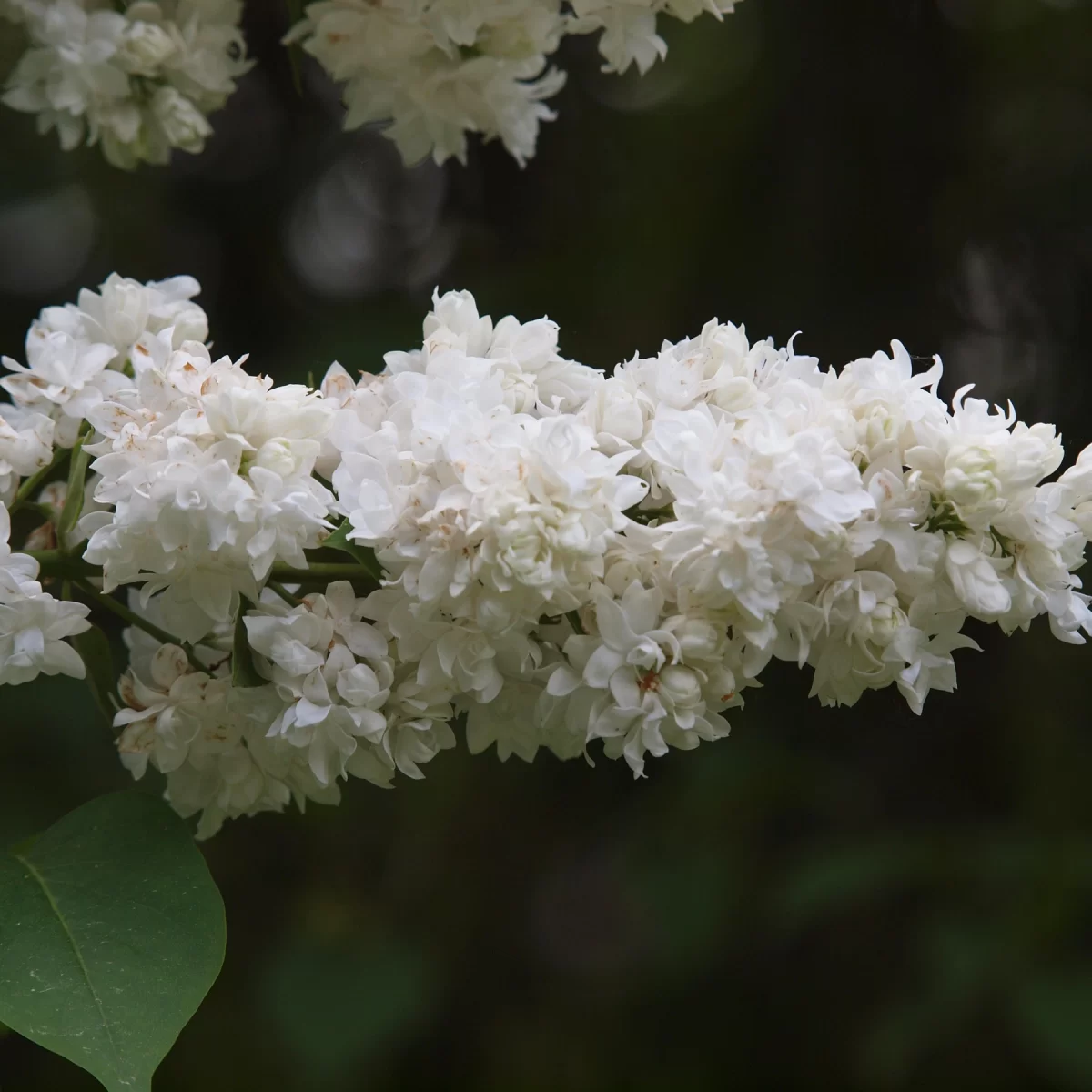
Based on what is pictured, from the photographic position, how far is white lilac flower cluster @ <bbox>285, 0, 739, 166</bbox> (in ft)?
3.18

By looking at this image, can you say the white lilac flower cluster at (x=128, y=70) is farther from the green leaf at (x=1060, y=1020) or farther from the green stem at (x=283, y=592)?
the green leaf at (x=1060, y=1020)

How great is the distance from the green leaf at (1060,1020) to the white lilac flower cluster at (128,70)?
134 centimetres

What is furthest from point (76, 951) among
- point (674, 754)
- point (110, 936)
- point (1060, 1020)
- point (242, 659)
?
point (674, 754)

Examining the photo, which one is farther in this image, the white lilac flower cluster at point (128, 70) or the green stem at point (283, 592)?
the white lilac flower cluster at point (128, 70)

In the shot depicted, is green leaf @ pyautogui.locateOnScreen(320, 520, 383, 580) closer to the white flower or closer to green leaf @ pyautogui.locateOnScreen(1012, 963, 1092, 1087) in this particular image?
the white flower

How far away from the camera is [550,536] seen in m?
0.60

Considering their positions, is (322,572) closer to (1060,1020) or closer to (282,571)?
(282,571)

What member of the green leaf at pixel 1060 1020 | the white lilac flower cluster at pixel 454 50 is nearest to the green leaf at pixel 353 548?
the white lilac flower cluster at pixel 454 50

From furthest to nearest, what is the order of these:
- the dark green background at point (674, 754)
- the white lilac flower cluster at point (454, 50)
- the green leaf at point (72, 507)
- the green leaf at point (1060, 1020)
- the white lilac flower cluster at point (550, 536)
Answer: the dark green background at point (674, 754)
the green leaf at point (1060, 1020)
the white lilac flower cluster at point (454, 50)
the green leaf at point (72, 507)
the white lilac flower cluster at point (550, 536)

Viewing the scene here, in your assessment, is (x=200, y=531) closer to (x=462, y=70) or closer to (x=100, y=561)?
(x=100, y=561)

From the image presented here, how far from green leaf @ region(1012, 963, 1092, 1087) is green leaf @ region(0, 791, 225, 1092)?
1.18 metres

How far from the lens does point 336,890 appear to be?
2.20 m

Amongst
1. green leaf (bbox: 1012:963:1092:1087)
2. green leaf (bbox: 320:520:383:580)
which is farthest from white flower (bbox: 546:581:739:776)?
green leaf (bbox: 1012:963:1092:1087)

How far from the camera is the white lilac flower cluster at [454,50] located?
97 cm
